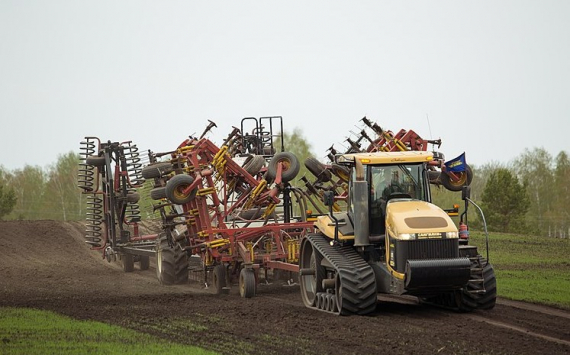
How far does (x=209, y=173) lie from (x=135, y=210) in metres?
8.71

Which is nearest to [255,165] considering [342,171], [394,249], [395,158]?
[342,171]

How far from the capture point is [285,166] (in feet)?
73.3

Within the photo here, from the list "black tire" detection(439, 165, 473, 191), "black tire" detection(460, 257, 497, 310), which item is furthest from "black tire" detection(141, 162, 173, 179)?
"black tire" detection(460, 257, 497, 310)

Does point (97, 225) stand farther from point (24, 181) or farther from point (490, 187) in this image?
point (24, 181)

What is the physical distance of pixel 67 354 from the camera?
12938mm

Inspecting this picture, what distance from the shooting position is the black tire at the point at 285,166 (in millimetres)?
22109

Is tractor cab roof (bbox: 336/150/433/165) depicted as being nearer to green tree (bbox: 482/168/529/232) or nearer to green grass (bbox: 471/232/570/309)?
green grass (bbox: 471/232/570/309)

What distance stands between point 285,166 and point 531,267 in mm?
9012

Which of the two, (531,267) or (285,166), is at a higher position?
(285,166)

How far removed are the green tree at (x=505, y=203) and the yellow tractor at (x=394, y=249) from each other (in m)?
32.9

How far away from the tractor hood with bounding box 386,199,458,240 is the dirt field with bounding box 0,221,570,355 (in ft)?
4.40

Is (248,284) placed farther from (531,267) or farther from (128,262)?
(531,267)

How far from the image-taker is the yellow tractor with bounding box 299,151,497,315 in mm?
15289

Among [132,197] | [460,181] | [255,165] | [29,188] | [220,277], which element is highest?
[29,188]
